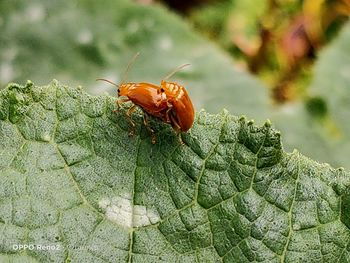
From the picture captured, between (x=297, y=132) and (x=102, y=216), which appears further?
(x=297, y=132)

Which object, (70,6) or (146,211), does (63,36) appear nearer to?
(70,6)

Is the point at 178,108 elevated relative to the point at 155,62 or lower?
lower

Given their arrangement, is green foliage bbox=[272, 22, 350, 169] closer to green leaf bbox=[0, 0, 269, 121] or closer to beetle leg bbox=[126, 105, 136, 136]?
green leaf bbox=[0, 0, 269, 121]

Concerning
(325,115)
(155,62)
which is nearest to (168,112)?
(155,62)

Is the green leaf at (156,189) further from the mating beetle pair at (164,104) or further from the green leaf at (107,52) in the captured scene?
the green leaf at (107,52)

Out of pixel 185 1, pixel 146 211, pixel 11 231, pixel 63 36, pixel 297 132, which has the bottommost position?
pixel 11 231

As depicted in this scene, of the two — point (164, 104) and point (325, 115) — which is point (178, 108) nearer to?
point (164, 104)

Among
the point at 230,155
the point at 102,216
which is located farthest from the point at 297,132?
the point at 102,216
